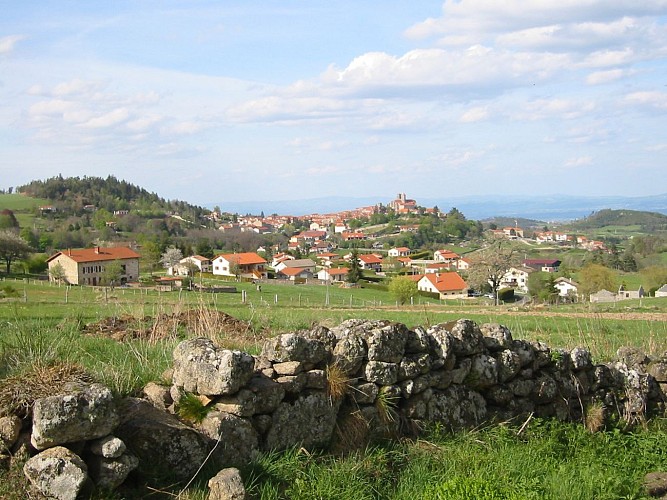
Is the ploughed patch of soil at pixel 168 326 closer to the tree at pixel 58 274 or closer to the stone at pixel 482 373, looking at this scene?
the stone at pixel 482 373

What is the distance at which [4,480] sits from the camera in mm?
4676

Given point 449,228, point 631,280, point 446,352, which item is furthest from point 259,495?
point 449,228

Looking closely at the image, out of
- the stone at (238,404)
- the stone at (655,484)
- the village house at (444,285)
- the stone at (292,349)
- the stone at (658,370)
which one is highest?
the stone at (292,349)

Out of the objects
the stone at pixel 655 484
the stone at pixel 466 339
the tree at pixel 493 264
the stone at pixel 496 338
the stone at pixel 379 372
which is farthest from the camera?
the tree at pixel 493 264

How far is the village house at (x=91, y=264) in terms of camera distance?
73.7 m

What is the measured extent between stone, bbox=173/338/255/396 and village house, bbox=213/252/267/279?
287ft

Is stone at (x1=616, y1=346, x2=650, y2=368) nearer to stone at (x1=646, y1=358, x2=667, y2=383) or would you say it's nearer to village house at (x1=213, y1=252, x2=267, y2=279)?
stone at (x1=646, y1=358, x2=667, y2=383)

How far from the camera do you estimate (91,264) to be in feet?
255

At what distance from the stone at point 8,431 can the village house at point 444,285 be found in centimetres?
7915

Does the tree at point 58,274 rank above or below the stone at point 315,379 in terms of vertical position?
below

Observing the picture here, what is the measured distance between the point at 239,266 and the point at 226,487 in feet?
301

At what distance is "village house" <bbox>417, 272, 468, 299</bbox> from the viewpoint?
84625 millimetres

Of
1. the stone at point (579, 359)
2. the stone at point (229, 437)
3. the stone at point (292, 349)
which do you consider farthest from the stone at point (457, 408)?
the stone at point (229, 437)

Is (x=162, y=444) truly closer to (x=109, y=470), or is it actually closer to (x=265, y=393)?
(x=109, y=470)
